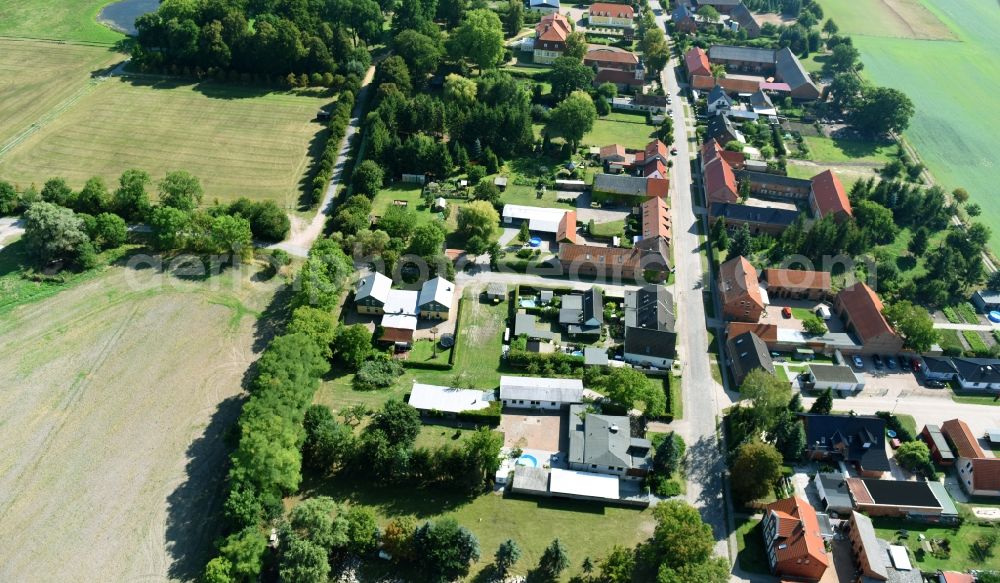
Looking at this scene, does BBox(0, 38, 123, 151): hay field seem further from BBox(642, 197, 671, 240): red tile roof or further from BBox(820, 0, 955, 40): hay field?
BBox(820, 0, 955, 40): hay field

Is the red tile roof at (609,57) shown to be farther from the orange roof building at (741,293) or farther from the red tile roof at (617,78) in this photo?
the orange roof building at (741,293)

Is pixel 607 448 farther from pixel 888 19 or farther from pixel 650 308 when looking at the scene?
pixel 888 19

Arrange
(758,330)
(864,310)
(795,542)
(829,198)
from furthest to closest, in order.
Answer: (829,198) → (864,310) → (758,330) → (795,542)

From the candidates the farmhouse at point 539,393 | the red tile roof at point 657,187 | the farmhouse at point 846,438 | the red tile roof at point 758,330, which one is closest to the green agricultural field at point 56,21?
the red tile roof at point 657,187

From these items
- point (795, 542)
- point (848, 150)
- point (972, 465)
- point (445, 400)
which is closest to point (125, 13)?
point (445, 400)

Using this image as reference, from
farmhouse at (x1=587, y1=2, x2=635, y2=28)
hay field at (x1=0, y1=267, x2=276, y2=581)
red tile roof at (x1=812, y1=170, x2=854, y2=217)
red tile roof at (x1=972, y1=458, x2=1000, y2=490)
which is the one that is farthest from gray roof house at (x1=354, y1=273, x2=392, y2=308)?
farmhouse at (x1=587, y1=2, x2=635, y2=28)
